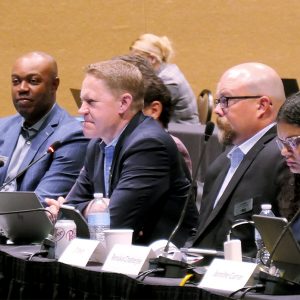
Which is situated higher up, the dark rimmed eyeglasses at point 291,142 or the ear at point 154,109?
the ear at point 154,109

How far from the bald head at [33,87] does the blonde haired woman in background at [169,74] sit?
71.4 inches

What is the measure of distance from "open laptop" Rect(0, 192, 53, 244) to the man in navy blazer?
0.76m

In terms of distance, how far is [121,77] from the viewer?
420 cm

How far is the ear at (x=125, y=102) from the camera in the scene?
13.8 ft

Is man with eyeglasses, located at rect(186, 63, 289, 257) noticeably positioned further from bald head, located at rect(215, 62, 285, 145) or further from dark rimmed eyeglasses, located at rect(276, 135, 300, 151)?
dark rimmed eyeglasses, located at rect(276, 135, 300, 151)

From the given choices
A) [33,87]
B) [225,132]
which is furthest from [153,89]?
[33,87]

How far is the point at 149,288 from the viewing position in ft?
9.34

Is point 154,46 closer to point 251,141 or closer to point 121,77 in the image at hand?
point 121,77

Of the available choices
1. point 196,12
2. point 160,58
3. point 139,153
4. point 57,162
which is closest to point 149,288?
point 139,153

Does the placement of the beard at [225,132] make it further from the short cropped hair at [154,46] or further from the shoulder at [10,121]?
the short cropped hair at [154,46]

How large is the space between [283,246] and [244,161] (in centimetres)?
106

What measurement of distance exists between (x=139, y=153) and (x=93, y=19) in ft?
15.2

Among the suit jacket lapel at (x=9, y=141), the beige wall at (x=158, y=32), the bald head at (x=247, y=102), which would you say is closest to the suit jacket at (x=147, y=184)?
the bald head at (x=247, y=102)

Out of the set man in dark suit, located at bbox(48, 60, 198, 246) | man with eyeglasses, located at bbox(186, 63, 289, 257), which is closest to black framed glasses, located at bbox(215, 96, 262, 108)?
man with eyeglasses, located at bbox(186, 63, 289, 257)
